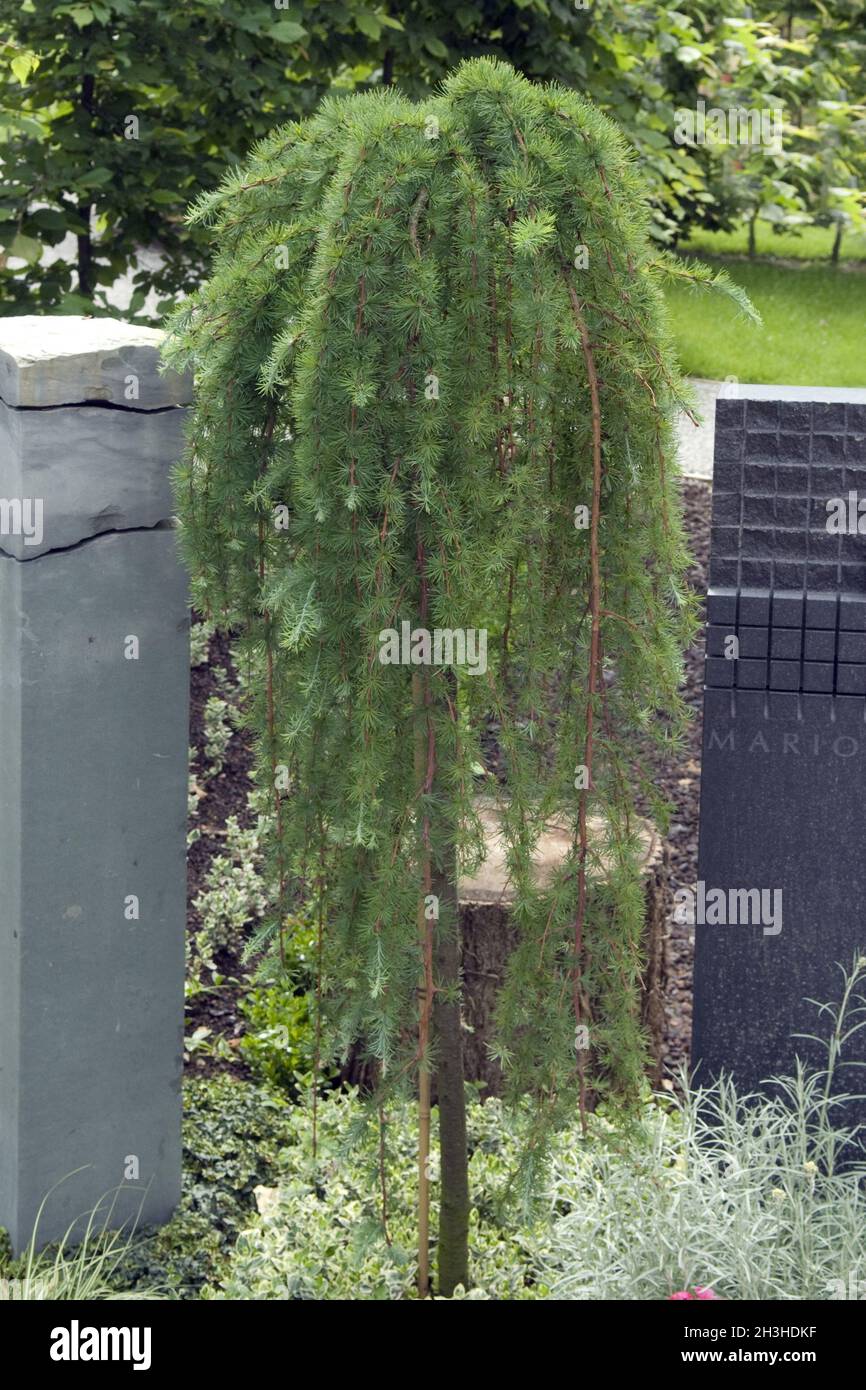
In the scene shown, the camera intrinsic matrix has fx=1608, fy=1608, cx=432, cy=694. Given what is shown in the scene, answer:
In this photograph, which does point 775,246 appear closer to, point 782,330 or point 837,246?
point 837,246

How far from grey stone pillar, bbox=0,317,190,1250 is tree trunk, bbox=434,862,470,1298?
27.6 inches

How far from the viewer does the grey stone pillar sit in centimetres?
329

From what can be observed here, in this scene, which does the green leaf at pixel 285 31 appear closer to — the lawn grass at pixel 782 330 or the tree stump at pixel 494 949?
the tree stump at pixel 494 949

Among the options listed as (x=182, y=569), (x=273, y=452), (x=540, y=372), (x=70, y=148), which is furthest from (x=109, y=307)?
(x=540, y=372)

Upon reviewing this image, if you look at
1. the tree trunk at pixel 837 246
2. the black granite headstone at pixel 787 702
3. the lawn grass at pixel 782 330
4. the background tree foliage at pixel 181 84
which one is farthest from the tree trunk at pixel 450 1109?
the tree trunk at pixel 837 246

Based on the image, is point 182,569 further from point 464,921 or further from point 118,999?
point 464,921

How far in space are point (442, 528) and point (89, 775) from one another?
1.14m

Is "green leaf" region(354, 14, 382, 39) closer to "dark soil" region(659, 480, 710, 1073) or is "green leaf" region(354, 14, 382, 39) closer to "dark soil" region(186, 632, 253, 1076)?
"dark soil" region(659, 480, 710, 1073)

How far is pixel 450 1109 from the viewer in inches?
135

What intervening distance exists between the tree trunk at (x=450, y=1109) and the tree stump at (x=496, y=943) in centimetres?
63

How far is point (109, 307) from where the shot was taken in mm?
5574

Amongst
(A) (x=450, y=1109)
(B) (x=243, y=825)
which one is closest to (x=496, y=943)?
(A) (x=450, y=1109)

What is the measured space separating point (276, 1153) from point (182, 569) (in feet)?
5.20

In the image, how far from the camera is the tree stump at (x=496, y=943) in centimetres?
428
